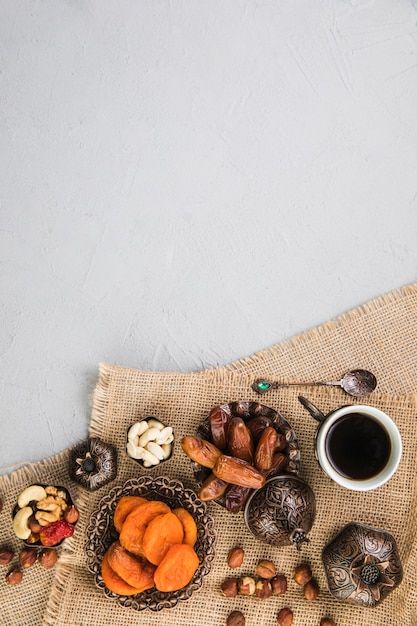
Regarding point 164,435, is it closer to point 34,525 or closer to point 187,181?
point 34,525

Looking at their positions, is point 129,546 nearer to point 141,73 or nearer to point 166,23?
point 141,73

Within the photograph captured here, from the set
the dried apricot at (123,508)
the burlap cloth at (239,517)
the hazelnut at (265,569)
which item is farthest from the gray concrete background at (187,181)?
the hazelnut at (265,569)

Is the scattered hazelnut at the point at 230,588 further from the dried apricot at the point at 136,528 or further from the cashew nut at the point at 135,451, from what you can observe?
the cashew nut at the point at 135,451

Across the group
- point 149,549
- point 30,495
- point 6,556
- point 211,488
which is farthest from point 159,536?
point 6,556

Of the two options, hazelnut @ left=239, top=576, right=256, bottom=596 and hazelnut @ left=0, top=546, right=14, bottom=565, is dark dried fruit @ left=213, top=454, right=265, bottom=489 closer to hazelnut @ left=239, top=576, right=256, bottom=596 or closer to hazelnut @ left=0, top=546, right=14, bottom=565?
hazelnut @ left=239, top=576, right=256, bottom=596

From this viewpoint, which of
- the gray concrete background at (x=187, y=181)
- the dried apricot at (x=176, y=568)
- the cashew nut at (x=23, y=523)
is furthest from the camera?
the gray concrete background at (x=187, y=181)

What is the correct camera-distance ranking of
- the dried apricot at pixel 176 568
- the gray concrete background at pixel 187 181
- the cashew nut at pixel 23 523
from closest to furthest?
1. the dried apricot at pixel 176 568
2. the cashew nut at pixel 23 523
3. the gray concrete background at pixel 187 181
